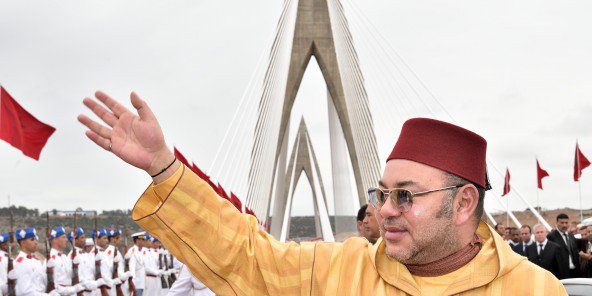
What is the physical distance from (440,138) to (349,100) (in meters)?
21.4

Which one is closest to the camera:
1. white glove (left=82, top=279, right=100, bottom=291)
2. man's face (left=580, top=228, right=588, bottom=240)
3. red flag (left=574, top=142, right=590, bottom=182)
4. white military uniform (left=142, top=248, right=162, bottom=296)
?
man's face (left=580, top=228, right=588, bottom=240)

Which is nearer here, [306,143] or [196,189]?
[196,189]

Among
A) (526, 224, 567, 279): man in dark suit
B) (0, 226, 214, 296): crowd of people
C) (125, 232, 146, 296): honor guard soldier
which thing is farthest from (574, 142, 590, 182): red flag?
(125, 232, 146, 296): honor guard soldier

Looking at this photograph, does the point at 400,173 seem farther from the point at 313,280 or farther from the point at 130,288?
the point at 130,288

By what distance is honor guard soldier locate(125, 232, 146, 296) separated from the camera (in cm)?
1373

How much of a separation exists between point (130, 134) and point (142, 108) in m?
0.09

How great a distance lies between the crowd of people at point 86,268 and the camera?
331 inches

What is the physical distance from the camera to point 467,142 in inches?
80.7

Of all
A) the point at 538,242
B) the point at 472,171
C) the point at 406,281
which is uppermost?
the point at 472,171

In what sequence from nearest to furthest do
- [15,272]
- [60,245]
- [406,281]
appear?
[406,281] < [15,272] < [60,245]

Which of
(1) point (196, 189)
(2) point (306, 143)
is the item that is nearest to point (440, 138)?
(1) point (196, 189)

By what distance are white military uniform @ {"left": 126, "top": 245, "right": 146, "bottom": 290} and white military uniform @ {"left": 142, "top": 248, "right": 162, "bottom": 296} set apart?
119 mm

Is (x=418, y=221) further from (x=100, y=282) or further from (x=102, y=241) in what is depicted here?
(x=102, y=241)

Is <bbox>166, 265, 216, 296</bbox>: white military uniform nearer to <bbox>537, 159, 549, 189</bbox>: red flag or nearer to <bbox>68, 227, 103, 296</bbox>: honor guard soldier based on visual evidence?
<bbox>68, 227, 103, 296</bbox>: honor guard soldier
